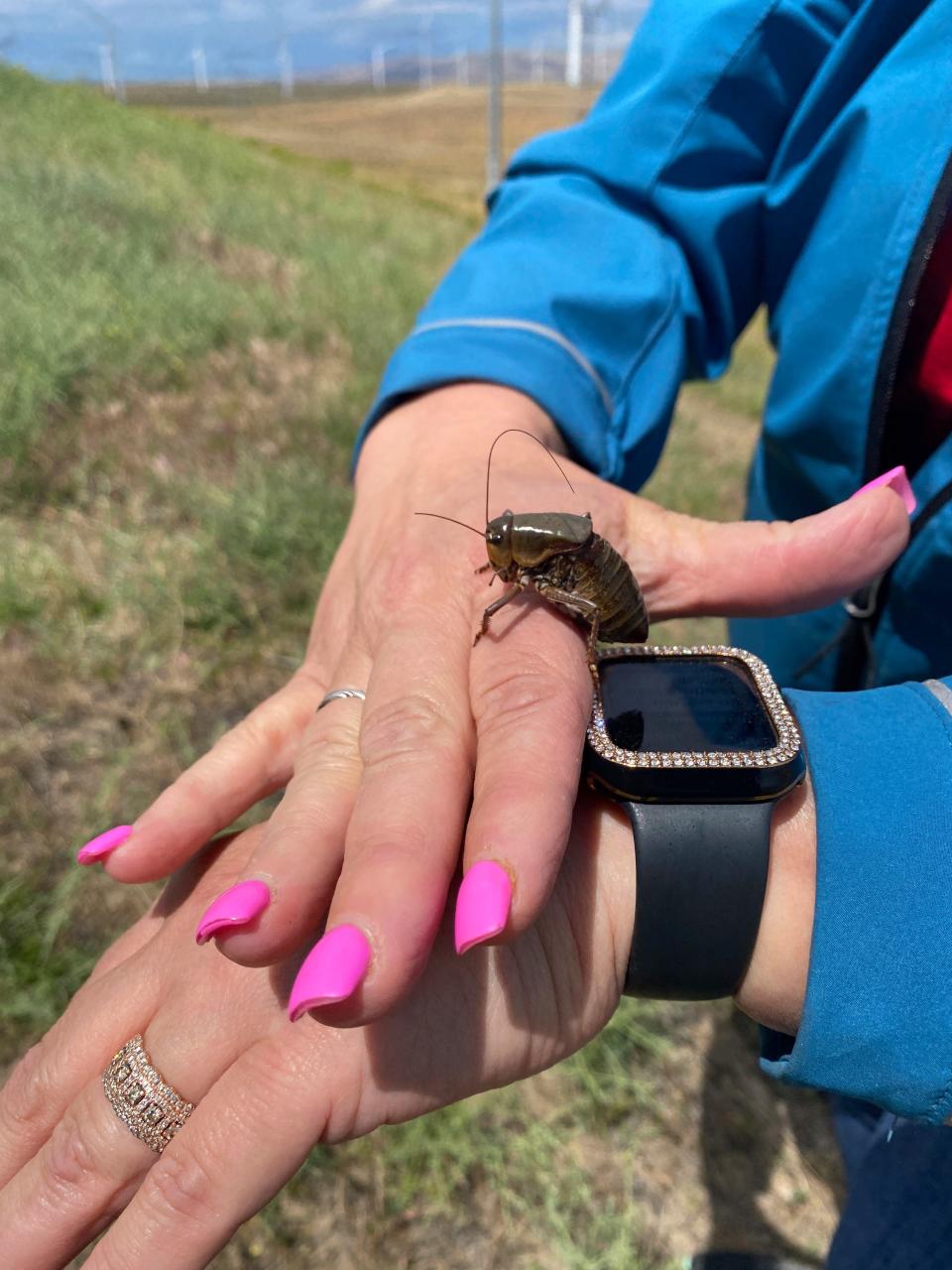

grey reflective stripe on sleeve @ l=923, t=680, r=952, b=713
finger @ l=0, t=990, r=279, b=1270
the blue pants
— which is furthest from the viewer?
the blue pants

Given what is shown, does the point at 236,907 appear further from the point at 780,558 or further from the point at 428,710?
the point at 780,558

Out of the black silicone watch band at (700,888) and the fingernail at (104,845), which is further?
the fingernail at (104,845)

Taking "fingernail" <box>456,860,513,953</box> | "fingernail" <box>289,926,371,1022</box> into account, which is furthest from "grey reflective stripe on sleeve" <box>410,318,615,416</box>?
"fingernail" <box>289,926,371,1022</box>

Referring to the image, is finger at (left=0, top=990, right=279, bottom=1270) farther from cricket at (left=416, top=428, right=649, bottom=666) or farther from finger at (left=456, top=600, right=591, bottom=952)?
cricket at (left=416, top=428, right=649, bottom=666)

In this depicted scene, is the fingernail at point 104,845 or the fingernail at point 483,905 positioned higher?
the fingernail at point 483,905

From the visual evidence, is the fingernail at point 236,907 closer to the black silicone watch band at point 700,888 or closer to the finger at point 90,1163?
the finger at point 90,1163

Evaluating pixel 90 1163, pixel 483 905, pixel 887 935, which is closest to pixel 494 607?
pixel 483 905

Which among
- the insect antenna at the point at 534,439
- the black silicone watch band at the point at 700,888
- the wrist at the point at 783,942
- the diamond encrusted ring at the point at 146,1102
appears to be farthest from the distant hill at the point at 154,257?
Answer: the wrist at the point at 783,942

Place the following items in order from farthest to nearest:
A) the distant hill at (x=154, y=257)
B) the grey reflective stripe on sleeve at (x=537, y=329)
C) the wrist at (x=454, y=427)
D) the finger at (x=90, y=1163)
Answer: the distant hill at (x=154, y=257) < the grey reflective stripe on sleeve at (x=537, y=329) < the wrist at (x=454, y=427) < the finger at (x=90, y=1163)
